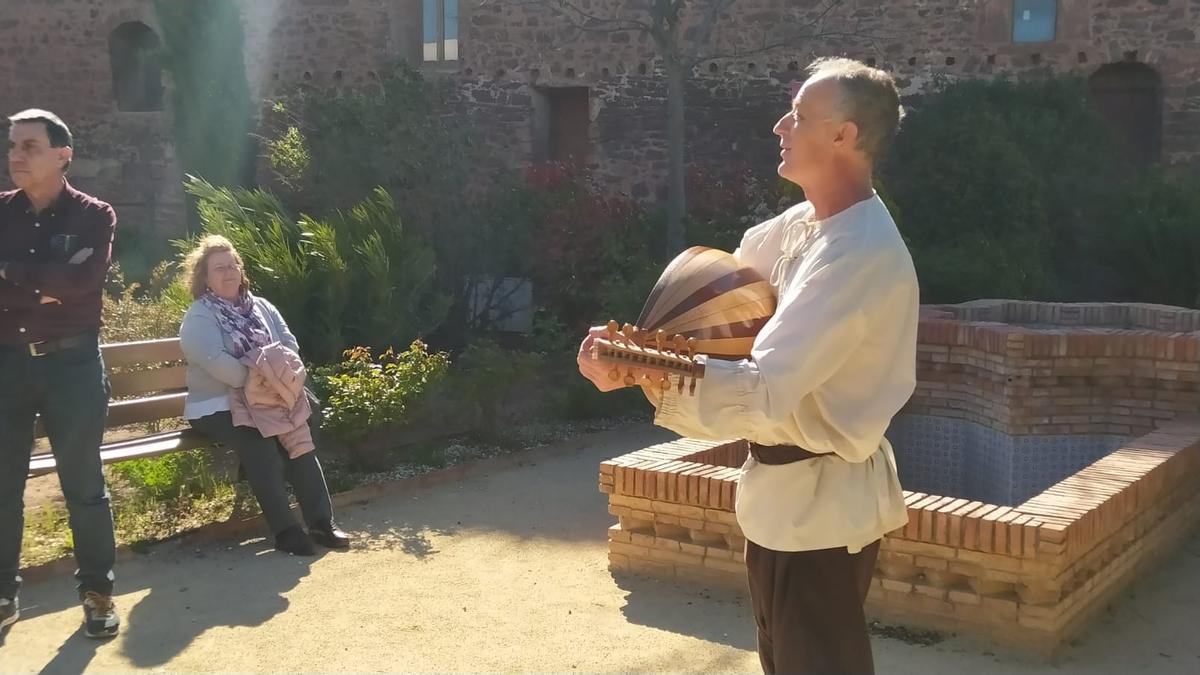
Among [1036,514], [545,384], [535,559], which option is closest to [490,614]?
[535,559]

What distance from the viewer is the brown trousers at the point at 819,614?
2221 mm

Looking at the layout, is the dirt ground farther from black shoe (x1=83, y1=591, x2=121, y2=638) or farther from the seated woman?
the seated woman

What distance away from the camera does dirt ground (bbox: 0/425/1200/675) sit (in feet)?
12.2

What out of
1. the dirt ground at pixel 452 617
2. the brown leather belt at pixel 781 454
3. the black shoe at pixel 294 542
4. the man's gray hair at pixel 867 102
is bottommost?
the dirt ground at pixel 452 617

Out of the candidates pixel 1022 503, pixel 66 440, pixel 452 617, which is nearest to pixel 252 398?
pixel 66 440

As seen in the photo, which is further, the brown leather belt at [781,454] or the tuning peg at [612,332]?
the brown leather belt at [781,454]

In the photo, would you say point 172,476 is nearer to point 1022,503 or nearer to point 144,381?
point 144,381

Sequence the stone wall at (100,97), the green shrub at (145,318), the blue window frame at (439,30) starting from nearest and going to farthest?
the green shrub at (145,318), the blue window frame at (439,30), the stone wall at (100,97)

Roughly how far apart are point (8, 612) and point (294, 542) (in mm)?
1181

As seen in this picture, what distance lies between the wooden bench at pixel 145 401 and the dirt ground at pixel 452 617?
457 millimetres

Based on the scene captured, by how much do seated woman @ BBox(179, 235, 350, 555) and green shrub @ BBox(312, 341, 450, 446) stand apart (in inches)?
29.9

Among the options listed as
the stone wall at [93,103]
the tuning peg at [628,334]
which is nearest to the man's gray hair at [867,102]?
the tuning peg at [628,334]

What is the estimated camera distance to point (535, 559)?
4840 millimetres

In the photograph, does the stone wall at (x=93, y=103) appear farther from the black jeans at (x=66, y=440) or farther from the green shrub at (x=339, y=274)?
the black jeans at (x=66, y=440)
